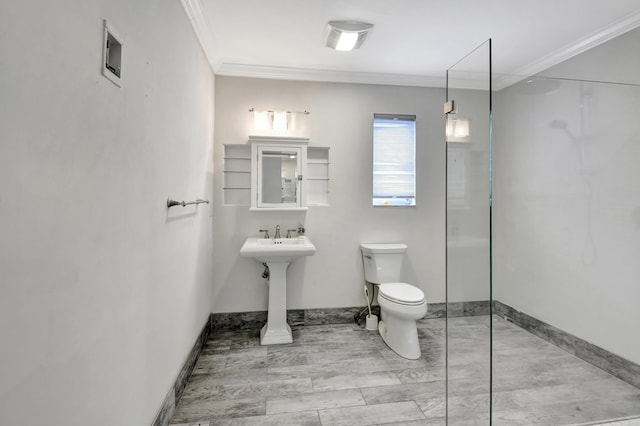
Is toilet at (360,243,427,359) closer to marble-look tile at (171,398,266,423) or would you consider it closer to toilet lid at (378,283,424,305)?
toilet lid at (378,283,424,305)

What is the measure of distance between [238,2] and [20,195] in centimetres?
177

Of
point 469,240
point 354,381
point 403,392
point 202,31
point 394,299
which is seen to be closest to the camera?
point 469,240

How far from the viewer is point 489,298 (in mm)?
1239

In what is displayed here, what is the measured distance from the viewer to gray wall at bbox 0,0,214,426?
2.01 feet

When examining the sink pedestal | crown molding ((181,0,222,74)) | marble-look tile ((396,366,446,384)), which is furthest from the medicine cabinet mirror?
marble-look tile ((396,366,446,384))

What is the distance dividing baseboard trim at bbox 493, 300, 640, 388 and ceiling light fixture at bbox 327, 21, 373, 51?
92.4 inches

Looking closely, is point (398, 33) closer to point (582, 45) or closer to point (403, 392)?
point (582, 45)

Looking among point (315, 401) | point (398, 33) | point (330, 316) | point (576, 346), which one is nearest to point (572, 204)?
point (576, 346)

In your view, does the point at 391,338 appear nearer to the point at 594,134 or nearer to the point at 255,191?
the point at 255,191

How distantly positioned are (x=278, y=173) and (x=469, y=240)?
1.85 metres

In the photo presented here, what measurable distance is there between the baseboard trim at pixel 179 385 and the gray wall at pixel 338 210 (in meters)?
0.49

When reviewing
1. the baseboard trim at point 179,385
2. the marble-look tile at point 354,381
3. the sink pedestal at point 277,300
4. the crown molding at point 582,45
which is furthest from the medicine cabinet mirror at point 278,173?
the crown molding at point 582,45

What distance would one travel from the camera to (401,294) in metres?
2.34

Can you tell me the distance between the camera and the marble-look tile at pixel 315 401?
168 cm
